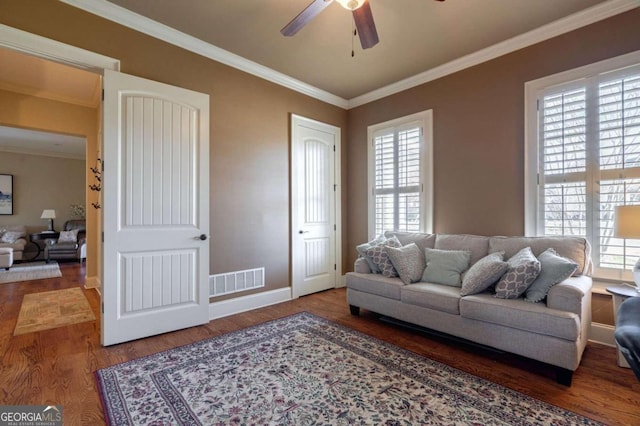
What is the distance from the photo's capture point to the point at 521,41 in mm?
3100

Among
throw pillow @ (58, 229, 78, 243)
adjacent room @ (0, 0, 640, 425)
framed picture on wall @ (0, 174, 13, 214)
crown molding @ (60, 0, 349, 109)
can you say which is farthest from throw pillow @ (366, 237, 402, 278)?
framed picture on wall @ (0, 174, 13, 214)

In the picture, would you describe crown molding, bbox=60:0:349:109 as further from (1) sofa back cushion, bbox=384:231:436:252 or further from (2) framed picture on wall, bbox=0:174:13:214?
(2) framed picture on wall, bbox=0:174:13:214

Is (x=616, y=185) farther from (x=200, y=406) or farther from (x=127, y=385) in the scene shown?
(x=127, y=385)

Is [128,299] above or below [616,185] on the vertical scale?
below

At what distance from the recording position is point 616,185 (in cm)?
263

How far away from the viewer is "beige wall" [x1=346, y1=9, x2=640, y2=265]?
2785mm

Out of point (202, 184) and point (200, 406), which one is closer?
point (200, 406)

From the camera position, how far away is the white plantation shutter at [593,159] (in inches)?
102

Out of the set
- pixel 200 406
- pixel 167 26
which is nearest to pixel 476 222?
pixel 200 406

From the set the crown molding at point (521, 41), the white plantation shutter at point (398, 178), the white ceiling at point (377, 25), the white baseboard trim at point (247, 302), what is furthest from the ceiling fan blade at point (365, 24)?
the white baseboard trim at point (247, 302)

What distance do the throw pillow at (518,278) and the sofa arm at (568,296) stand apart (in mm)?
158

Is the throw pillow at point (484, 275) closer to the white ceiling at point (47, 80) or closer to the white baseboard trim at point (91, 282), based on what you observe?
the white ceiling at point (47, 80)

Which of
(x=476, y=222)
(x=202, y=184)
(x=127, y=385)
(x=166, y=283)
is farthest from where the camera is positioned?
(x=476, y=222)

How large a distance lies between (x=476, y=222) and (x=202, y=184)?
3.06 metres
